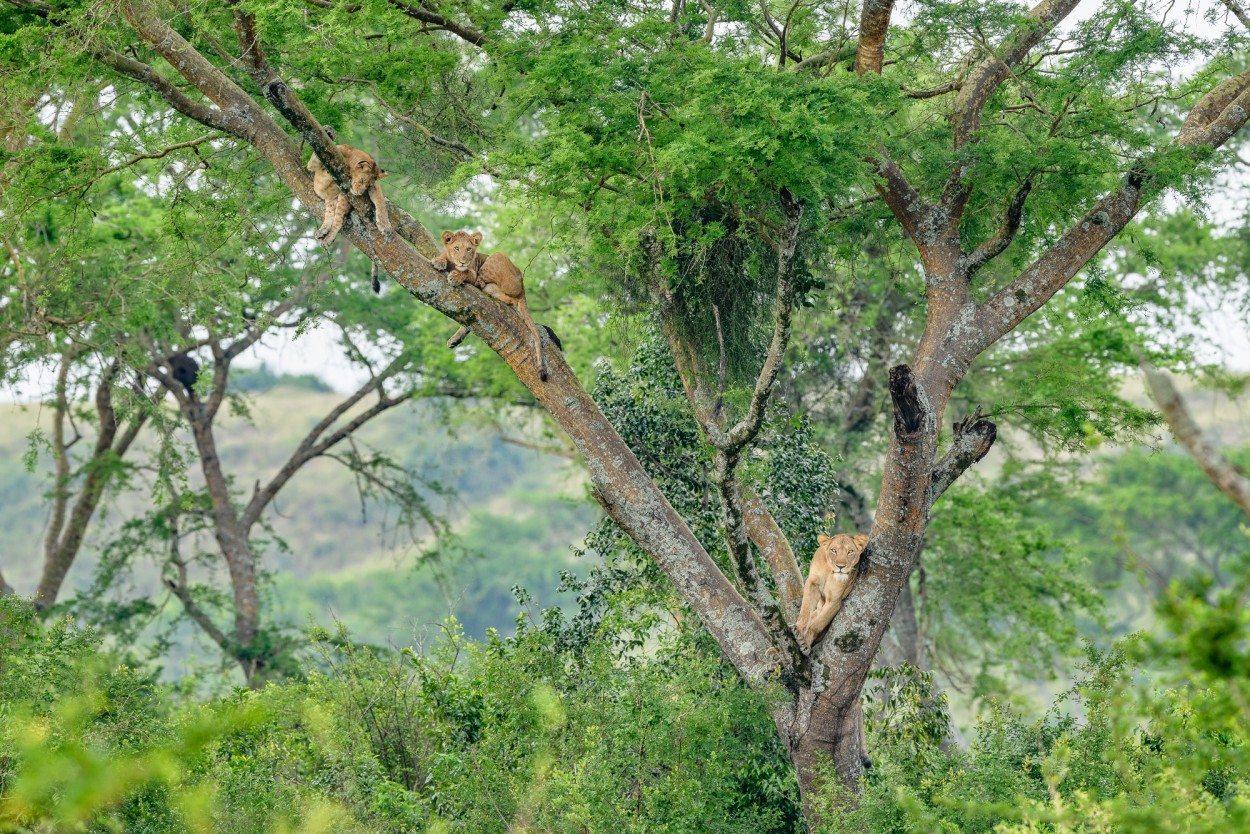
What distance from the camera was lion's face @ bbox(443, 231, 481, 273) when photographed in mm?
8742

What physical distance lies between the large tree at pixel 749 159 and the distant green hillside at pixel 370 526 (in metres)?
32.5

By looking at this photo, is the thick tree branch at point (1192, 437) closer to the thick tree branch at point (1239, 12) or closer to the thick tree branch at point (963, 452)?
the thick tree branch at point (963, 452)

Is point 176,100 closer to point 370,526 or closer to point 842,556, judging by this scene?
point 842,556

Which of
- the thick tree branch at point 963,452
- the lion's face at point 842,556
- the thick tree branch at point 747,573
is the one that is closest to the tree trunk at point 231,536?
the thick tree branch at point 747,573

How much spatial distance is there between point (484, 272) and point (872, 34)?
3.18 m

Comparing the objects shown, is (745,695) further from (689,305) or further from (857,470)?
(857,470)

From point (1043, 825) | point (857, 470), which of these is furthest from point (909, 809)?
point (857, 470)

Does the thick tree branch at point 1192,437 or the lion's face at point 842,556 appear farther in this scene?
the lion's face at point 842,556

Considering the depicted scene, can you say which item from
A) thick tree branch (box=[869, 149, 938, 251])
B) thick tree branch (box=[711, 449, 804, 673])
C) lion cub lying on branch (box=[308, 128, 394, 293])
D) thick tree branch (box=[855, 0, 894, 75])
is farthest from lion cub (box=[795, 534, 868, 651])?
lion cub lying on branch (box=[308, 128, 394, 293])

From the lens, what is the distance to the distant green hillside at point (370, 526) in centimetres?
5425

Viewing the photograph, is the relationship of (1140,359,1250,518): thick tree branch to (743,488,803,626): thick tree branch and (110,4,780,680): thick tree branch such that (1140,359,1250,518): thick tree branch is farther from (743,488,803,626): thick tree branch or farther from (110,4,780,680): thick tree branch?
(743,488,803,626): thick tree branch

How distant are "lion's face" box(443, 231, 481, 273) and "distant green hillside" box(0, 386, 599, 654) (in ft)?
110

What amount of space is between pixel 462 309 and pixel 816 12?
4223 mm

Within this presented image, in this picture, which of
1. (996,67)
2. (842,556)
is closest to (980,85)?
(996,67)
